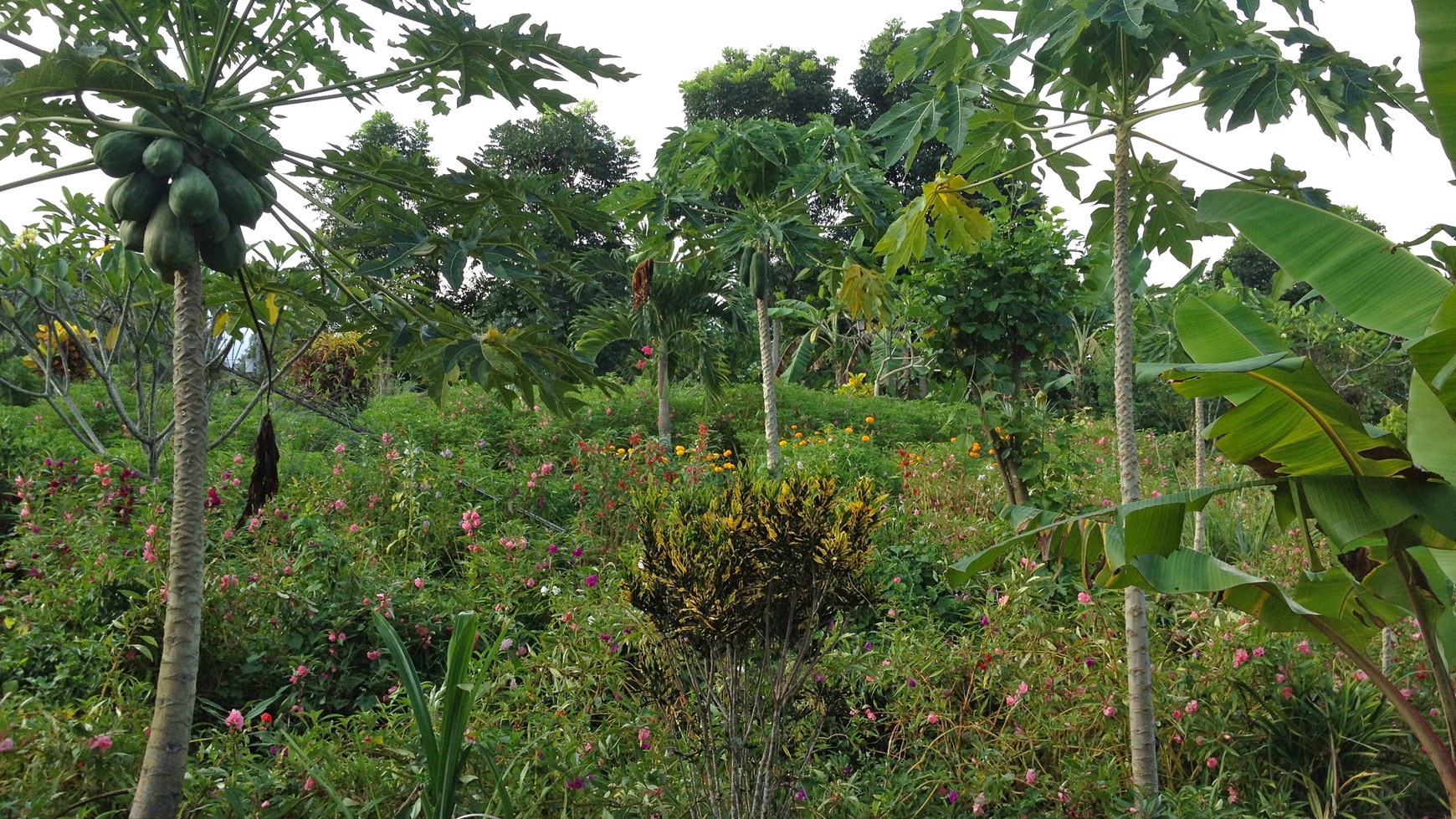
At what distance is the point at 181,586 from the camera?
6.79 ft

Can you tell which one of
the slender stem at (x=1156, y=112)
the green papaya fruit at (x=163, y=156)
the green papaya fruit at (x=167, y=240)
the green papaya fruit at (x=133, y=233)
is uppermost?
the slender stem at (x=1156, y=112)

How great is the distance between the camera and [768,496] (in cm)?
291

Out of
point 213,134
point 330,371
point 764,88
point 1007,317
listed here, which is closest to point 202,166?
point 213,134

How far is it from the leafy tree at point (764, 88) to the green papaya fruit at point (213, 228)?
2022 cm

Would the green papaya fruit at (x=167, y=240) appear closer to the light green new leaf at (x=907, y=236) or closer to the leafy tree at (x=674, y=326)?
the light green new leaf at (x=907, y=236)

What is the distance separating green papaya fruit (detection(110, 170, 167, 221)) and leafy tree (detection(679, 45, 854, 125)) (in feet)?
66.4

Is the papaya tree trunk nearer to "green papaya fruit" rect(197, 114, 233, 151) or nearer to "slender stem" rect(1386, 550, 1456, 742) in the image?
"green papaya fruit" rect(197, 114, 233, 151)

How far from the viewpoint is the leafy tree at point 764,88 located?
70.2ft

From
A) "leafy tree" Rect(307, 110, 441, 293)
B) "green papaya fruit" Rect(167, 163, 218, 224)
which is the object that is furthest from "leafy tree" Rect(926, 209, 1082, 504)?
"green papaya fruit" Rect(167, 163, 218, 224)

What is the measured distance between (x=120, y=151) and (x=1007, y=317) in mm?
4488

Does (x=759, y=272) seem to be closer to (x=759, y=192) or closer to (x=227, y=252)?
(x=759, y=192)

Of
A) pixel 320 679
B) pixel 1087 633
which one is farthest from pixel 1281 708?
pixel 320 679

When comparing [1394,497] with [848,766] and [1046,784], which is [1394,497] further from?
[848,766]

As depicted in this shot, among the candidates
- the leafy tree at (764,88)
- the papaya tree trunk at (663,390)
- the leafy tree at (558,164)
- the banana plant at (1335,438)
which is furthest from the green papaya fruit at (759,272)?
the leafy tree at (764,88)
